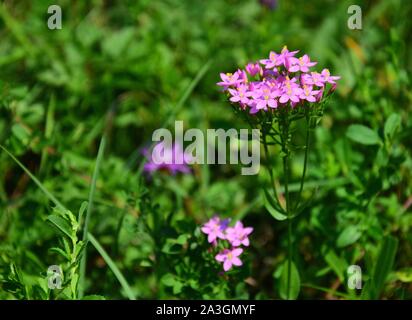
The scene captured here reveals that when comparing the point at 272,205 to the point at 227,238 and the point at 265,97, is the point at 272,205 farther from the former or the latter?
the point at 265,97

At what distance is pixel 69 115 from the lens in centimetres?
320

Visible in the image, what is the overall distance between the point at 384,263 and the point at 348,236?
6.6 inches

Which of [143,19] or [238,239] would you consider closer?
[238,239]

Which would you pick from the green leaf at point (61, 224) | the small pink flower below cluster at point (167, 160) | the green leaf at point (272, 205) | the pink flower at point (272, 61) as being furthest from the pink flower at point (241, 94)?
the small pink flower below cluster at point (167, 160)

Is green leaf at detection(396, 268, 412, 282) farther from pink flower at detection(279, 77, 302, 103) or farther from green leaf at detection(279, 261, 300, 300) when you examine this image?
pink flower at detection(279, 77, 302, 103)

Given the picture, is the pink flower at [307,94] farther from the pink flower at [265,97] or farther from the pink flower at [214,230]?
the pink flower at [214,230]

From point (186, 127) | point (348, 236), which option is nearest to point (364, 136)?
point (348, 236)

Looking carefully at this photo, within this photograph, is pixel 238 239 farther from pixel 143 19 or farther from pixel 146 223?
pixel 143 19

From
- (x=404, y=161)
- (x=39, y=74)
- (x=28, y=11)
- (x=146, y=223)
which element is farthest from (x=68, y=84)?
(x=404, y=161)

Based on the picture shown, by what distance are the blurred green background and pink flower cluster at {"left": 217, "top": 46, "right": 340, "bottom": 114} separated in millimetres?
561

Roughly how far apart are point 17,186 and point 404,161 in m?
1.82

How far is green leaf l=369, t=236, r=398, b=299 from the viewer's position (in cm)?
226

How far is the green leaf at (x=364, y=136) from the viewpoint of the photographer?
2.36 metres

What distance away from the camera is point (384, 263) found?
2.28 metres
